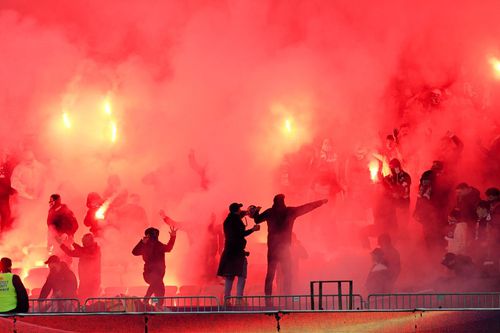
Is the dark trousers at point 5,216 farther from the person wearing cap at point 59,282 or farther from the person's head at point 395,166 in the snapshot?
the person's head at point 395,166

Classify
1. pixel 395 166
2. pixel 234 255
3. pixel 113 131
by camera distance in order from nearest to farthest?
pixel 234 255, pixel 395 166, pixel 113 131

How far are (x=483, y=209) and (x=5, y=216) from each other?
11.0 meters

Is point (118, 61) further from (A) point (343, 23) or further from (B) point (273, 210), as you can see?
(B) point (273, 210)

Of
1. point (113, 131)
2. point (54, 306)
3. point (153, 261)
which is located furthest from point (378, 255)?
point (113, 131)

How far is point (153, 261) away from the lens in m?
18.3

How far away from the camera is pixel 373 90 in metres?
24.5

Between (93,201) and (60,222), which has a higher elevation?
(93,201)

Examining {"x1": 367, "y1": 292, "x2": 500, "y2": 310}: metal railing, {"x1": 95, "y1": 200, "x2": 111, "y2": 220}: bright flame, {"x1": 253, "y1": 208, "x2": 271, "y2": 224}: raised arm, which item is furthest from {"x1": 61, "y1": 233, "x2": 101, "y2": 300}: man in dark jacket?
{"x1": 367, "y1": 292, "x2": 500, "y2": 310}: metal railing

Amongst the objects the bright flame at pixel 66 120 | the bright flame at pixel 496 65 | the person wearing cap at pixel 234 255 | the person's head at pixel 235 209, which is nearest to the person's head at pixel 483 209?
the person wearing cap at pixel 234 255

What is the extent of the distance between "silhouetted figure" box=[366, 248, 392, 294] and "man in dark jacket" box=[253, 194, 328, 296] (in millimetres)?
1030

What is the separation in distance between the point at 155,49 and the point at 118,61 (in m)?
0.78

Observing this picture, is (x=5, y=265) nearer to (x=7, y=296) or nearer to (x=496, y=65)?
(x=7, y=296)

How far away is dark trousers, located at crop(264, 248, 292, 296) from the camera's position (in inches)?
701

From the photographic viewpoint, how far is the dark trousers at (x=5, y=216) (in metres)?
25.5
